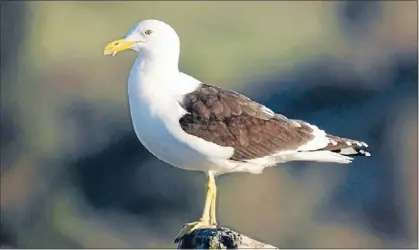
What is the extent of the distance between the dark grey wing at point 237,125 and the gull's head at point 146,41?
10.8 inches

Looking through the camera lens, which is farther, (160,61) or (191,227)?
(160,61)

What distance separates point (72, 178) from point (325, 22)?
9.43 metres

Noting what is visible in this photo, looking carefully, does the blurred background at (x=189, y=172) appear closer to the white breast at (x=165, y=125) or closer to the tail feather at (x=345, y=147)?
the tail feather at (x=345, y=147)

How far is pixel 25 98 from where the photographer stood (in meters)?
20.1

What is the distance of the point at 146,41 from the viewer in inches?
291

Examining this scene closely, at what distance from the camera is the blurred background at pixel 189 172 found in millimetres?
15539

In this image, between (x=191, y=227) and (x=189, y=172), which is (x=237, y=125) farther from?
(x=189, y=172)

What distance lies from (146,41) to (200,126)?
1.62ft

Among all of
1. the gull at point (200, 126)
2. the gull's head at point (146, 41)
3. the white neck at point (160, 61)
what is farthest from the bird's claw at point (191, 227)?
the gull's head at point (146, 41)

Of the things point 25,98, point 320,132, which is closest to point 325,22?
point 25,98

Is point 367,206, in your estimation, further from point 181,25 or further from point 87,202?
point 181,25

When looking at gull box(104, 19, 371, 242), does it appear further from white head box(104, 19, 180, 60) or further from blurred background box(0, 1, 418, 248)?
blurred background box(0, 1, 418, 248)

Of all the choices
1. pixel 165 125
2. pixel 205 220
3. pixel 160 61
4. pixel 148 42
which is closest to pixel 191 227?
pixel 205 220

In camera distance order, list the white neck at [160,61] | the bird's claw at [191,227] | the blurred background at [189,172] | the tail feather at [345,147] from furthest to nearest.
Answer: the blurred background at [189,172] < the tail feather at [345,147] < the white neck at [160,61] < the bird's claw at [191,227]
